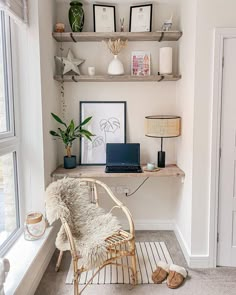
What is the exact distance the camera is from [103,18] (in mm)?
2898

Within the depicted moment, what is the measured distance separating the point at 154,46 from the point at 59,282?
8.14ft

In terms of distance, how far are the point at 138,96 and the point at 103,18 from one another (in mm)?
885

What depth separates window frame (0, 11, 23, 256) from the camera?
2.20 metres

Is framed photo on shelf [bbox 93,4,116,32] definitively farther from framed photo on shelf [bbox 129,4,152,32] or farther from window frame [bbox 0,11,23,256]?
window frame [bbox 0,11,23,256]

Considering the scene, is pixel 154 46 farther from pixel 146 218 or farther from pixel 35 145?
pixel 146 218

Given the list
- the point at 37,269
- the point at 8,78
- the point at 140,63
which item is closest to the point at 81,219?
the point at 37,269

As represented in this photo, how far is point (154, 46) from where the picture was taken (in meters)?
3.02

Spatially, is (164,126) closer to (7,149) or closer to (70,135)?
(70,135)

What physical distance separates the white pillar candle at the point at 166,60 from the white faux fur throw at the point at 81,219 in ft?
4.69

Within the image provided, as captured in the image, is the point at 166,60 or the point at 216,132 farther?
the point at 166,60

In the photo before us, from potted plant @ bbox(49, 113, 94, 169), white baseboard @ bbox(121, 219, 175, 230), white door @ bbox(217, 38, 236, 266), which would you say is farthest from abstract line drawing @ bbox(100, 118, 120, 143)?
white door @ bbox(217, 38, 236, 266)

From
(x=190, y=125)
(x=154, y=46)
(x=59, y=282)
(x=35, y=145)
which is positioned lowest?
(x=59, y=282)

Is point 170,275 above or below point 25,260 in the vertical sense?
below

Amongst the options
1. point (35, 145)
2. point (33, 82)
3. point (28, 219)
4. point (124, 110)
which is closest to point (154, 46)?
point (124, 110)
